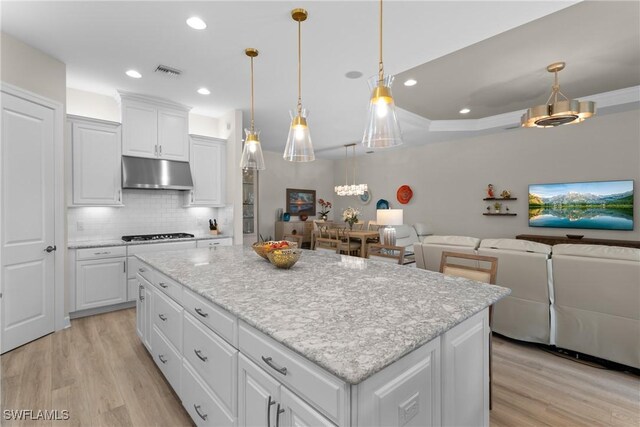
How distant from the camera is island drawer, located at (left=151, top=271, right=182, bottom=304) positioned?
1.86 meters

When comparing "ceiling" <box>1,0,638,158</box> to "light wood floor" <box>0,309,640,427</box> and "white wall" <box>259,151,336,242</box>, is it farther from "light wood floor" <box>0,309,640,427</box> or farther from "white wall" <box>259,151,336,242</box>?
"white wall" <box>259,151,336,242</box>

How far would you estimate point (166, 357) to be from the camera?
207cm

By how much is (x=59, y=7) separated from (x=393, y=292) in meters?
3.18

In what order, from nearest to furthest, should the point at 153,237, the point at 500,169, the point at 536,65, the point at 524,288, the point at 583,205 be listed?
the point at 524,288 < the point at 536,65 < the point at 153,237 < the point at 583,205 < the point at 500,169

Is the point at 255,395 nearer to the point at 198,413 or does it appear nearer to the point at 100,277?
the point at 198,413

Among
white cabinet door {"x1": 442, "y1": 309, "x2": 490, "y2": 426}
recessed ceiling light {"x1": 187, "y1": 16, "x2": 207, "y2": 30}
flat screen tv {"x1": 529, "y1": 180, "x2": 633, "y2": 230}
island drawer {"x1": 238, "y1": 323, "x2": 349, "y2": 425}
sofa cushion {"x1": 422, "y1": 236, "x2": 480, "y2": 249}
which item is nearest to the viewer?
island drawer {"x1": 238, "y1": 323, "x2": 349, "y2": 425}

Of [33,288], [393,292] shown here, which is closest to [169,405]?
[393,292]

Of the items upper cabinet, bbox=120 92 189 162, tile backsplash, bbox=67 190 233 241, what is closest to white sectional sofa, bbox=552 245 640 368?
tile backsplash, bbox=67 190 233 241

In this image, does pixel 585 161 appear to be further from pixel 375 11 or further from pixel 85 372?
pixel 85 372

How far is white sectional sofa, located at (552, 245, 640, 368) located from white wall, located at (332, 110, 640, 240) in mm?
3509

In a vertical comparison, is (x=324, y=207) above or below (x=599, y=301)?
above

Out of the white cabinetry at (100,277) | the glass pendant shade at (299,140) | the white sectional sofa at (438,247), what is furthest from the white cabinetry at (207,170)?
the white sectional sofa at (438,247)

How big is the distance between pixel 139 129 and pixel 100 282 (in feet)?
6.64

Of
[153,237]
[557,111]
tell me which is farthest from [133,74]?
[557,111]
